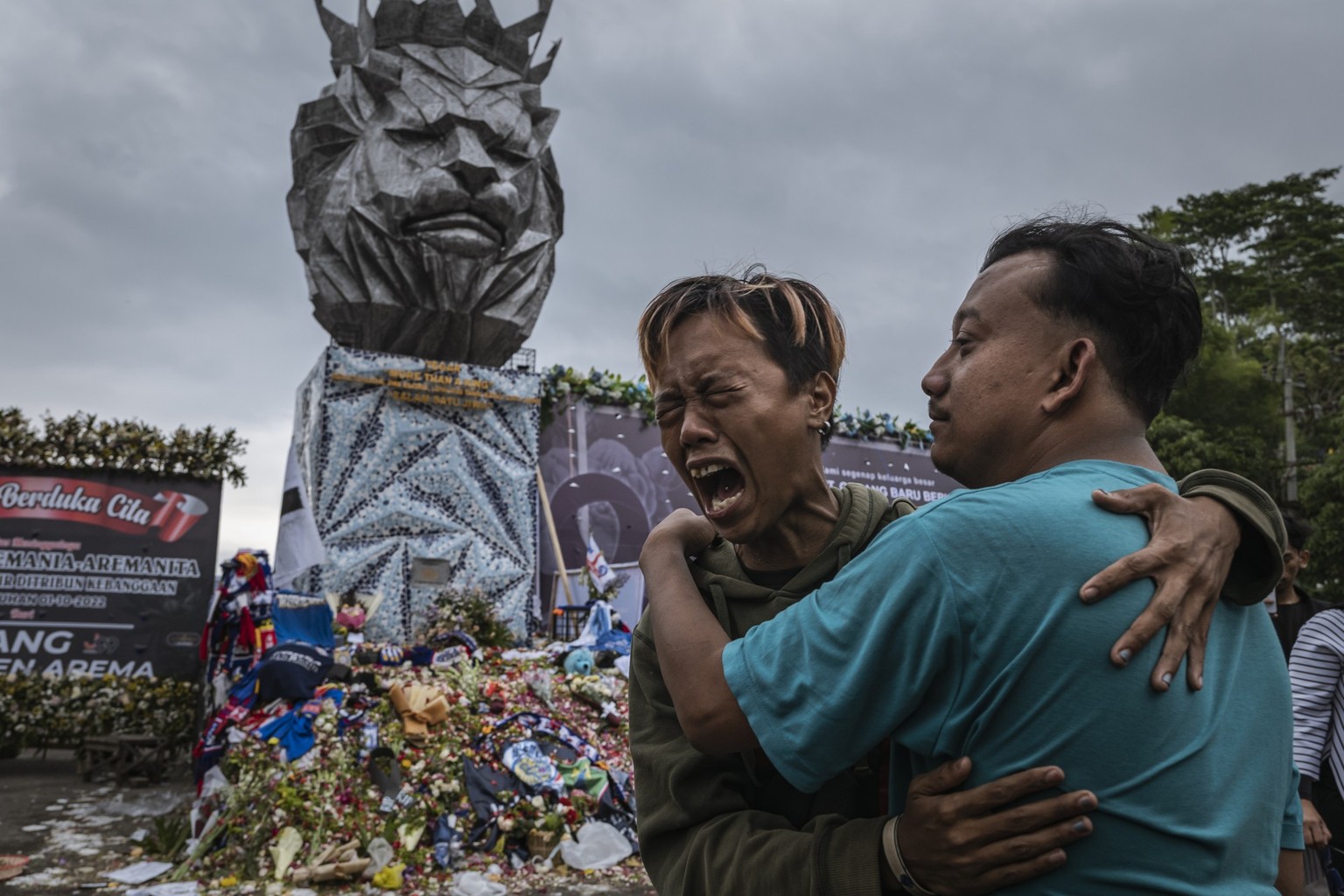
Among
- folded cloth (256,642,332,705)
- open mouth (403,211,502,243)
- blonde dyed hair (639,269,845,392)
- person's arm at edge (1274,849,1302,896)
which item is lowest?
person's arm at edge (1274,849,1302,896)

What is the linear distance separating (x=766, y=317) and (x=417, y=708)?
24.0ft

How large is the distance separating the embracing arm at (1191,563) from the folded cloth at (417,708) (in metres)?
7.78

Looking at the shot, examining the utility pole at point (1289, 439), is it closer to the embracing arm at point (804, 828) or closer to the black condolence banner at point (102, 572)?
the black condolence banner at point (102, 572)

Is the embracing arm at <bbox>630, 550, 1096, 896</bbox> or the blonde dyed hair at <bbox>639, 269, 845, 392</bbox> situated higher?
the blonde dyed hair at <bbox>639, 269, 845, 392</bbox>

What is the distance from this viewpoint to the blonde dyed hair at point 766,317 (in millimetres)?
2000

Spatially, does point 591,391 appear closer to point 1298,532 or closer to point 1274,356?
point 1298,532

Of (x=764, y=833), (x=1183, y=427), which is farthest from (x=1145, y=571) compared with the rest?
(x=1183, y=427)

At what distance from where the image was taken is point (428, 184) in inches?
522

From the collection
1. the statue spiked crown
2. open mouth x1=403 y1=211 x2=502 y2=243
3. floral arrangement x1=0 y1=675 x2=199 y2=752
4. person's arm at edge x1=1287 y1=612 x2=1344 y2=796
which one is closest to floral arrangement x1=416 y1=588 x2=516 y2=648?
floral arrangement x1=0 y1=675 x2=199 y2=752

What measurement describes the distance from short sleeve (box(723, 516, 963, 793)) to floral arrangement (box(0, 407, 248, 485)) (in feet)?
44.8

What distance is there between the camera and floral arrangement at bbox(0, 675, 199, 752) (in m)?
11.6

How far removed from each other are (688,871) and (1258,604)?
1003 mm

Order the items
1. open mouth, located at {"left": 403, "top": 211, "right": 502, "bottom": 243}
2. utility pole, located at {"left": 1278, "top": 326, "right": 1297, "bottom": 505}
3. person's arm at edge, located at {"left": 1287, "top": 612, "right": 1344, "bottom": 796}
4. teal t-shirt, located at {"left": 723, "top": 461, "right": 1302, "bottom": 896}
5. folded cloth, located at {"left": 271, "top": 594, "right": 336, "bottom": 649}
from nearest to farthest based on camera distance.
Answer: teal t-shirt, located at {"left": 723, "top": 461, "right": 1302, "bottom": 896} < person's arm at edge, located at {"left": 1287, "top": 612, "right": 1344, "bottom": 796} < folded cloth, located at {"left": 271, "top": 594, "right": 336, "bottom": 649} < open mouth, located at {"left": 403, "top": 211, "right": 502, "bottom": 243} < utility pole, located at {"left": 1278, "top": 326, "right": 1297, "bottom": 505}

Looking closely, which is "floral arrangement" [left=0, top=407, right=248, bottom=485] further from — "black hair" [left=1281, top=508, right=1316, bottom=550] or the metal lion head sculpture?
"black hair" [left=1281, top=508, right=1316, bottom=550]
